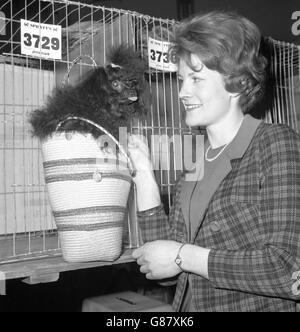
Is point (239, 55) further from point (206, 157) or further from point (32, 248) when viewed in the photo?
point (32, 248)

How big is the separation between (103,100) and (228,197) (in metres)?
0.40

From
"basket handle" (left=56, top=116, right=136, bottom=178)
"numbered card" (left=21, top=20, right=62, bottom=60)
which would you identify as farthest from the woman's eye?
"numbered card" (left=21, top=20, right=62, bottom=60)

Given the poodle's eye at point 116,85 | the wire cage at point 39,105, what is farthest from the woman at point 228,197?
the wire cage at point 39,105

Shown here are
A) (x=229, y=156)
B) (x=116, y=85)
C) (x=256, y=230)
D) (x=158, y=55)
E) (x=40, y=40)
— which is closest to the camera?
(x=256, y=230)

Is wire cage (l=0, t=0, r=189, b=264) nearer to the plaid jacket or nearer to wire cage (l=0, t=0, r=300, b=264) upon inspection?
wire cage (l=0, t=0, r=300, b=264)

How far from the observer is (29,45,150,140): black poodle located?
974 mm

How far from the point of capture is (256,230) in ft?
2.66

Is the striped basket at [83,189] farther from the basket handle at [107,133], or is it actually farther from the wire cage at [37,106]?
the wire cage at [37,106]

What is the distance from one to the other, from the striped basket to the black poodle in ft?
0.09

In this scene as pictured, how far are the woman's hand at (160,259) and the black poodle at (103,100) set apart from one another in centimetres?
30

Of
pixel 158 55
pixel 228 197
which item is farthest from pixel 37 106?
pixel 228 197

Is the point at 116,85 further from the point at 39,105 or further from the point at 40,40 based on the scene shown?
the point at 39,105

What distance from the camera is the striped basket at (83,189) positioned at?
96cm
